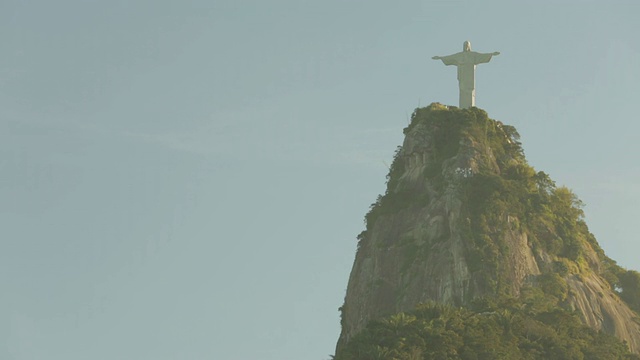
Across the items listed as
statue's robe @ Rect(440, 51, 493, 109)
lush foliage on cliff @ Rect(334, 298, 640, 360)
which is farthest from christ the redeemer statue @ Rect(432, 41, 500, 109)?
lush foliage on cliff @ Rect(334, 298, 640, 360)

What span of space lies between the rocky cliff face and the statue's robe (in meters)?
1.49

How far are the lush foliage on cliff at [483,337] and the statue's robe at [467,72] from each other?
17.1 meters

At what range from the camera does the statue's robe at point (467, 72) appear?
69625 millimetres

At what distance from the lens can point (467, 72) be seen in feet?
229

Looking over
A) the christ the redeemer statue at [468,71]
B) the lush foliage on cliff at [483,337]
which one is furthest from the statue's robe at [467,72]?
the lush foliage on cliff at [483,337]

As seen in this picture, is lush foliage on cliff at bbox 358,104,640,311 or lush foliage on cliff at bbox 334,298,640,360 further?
lush foliage on cliff at bbox 358,104,640,311

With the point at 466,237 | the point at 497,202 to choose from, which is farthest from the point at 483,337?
the point at 497,202

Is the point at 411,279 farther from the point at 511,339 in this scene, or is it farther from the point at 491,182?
the point at 511,339

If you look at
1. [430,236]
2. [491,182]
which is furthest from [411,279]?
[491,182]

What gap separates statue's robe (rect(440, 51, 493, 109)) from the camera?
228 feet

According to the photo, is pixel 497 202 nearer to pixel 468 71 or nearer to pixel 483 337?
pixel 468 71

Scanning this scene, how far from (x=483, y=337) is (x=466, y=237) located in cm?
1191

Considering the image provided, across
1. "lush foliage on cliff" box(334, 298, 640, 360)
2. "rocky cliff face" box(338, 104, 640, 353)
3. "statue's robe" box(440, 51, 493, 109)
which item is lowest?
"lush foliage on cliff" box(334, 298, 640, 360)

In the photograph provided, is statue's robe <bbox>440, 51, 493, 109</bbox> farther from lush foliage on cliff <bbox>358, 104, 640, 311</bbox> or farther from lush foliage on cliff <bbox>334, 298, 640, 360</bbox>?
lush foliage on cliff <bbox>334, 298, 640, 360</bbox>
